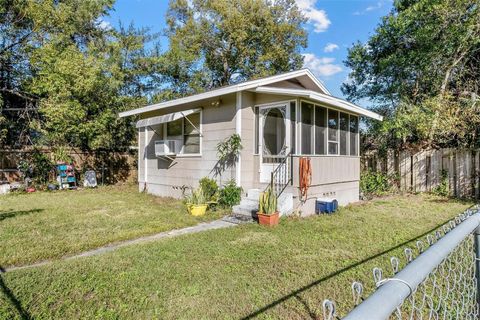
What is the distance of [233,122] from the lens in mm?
8500

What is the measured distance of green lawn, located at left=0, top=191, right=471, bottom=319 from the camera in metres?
3.02

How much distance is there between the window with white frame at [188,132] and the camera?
9742mm

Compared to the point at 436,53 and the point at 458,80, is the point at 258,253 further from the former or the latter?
the point at 458,80

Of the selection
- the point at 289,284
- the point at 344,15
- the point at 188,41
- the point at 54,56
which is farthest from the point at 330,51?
the point at 289,284

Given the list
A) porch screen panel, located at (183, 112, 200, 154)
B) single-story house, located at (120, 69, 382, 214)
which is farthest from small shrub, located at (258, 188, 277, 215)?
porch screen panel, located at (183, 112, 200, 154)

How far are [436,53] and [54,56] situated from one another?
48.7 ft

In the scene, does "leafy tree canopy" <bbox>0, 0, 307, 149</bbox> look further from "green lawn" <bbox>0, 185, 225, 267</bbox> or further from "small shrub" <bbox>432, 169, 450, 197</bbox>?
"small shrub" <bbox>432, 169, 450, 197</bbox>

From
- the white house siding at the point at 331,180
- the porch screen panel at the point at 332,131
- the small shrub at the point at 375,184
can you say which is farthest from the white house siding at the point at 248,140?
the small shrub at the point at 375,184

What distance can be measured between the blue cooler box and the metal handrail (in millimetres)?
1061

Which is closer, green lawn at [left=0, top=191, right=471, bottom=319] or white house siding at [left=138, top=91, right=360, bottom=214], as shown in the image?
green lawn at [left=0, top=191, right=471, bottom=319]

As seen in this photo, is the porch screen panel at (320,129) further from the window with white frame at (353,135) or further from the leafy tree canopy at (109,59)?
the leafy tree canopy at (109,59)

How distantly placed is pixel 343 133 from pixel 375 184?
2999mm

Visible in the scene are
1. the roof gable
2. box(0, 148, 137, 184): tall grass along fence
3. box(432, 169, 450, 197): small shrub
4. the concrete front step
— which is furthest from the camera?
box(0, 148, 137, 184): tall grass along fence

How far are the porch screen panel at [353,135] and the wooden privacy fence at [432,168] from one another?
2.37m
